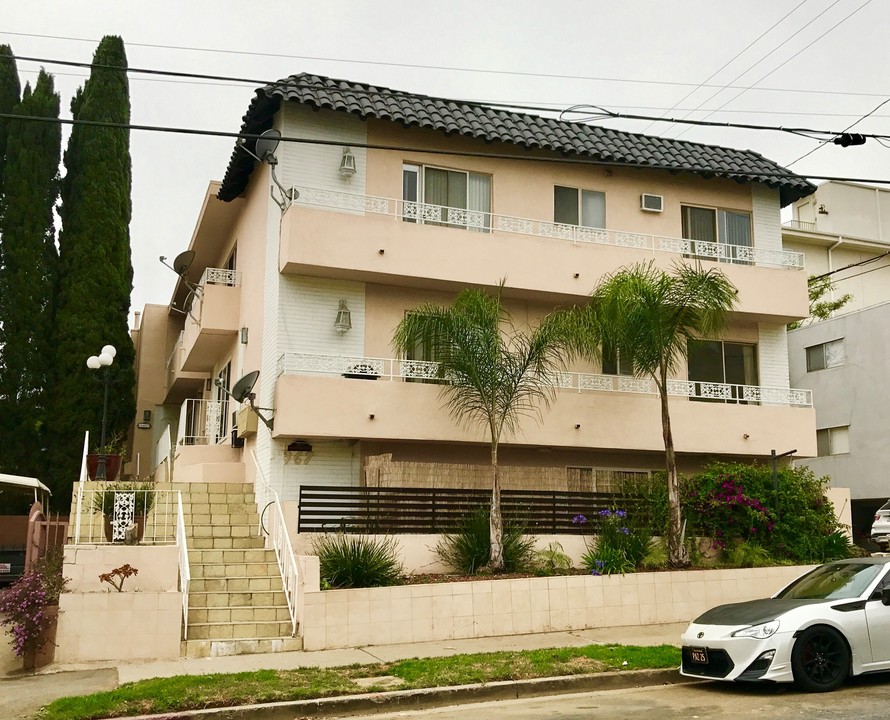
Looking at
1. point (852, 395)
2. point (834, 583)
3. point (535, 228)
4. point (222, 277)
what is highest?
point (535, 228)

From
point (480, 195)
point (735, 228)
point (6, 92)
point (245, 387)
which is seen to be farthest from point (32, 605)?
point (6, 92)

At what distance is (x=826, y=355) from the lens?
29297mm

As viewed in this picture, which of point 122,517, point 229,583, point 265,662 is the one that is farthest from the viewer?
point 122,517

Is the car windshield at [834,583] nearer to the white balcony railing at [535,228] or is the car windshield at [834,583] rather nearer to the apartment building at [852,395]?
the white balcony railing at [535,228]

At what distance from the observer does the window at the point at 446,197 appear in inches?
782

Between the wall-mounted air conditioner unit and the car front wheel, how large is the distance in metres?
13.0

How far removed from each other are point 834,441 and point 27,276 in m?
24.1

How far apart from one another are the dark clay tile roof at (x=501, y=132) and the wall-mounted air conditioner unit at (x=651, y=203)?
2.83 ft

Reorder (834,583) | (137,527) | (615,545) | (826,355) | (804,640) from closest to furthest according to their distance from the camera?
(804,640), (834,583), (137,527), (615,545), (826,355)

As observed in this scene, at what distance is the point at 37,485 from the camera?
22.2m

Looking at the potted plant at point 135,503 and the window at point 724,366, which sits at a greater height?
the window at point 724,366

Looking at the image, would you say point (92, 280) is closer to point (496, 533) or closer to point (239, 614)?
point (239, 614)

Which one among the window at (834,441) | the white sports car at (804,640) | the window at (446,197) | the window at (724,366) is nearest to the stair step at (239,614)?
the white sports car at (804,640)

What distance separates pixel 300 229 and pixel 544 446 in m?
6.49
